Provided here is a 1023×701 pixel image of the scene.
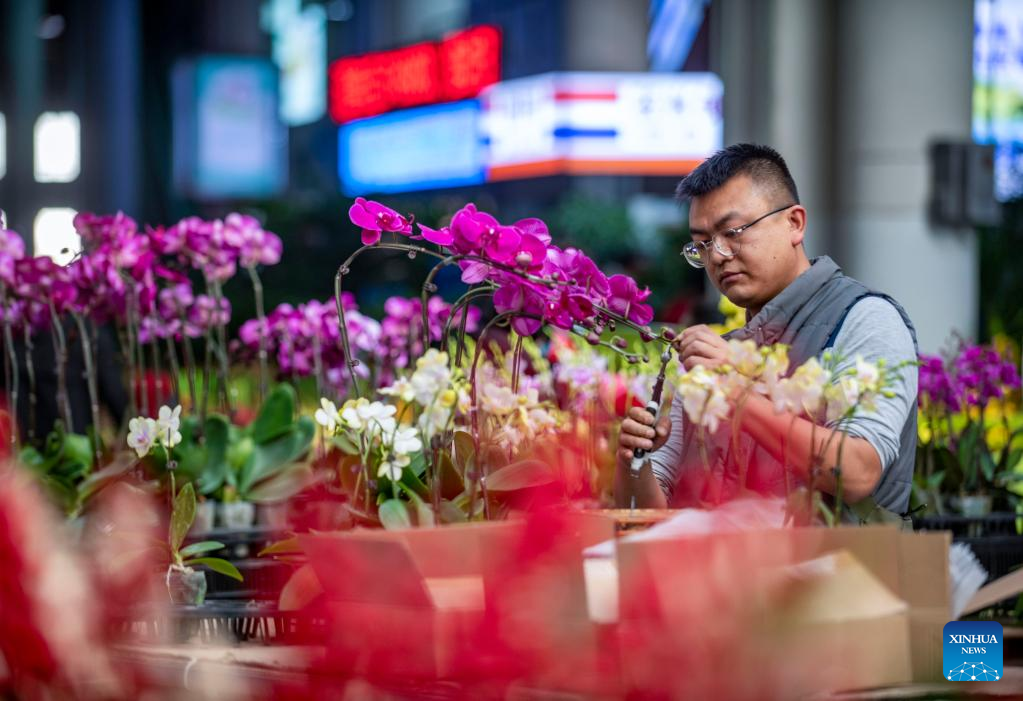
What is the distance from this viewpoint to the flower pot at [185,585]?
→ 6.25 feet

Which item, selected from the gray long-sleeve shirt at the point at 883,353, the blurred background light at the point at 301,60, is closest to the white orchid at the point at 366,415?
the gray long-sleeve shirt at the point at 883,353

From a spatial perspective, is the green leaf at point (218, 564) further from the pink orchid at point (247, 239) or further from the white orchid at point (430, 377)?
the pink orchid at point (247, 239)

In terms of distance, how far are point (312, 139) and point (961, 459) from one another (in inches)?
843

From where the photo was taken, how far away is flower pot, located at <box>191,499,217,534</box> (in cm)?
322

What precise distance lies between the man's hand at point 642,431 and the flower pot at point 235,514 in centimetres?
170

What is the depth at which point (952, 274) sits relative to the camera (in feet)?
24.0

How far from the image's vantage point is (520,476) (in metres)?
1.84

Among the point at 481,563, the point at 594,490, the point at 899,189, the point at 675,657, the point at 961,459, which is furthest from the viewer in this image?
the point at 899,189

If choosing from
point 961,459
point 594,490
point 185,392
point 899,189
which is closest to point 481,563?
point 594,490

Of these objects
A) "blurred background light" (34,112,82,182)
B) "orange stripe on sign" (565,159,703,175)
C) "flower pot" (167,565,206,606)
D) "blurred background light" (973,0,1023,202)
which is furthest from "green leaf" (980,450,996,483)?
"blurred background light" (34,112,82,182)

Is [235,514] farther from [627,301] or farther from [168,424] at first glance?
[627,301]

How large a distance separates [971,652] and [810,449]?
45cm

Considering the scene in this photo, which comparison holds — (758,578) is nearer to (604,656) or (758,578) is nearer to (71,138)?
(604,656)

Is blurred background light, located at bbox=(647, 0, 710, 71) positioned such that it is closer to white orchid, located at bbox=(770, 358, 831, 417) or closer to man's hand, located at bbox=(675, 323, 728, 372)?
man's hand, located at bbox=(675, 323, 728, 372)
